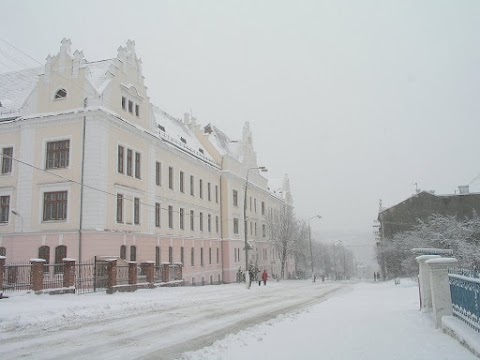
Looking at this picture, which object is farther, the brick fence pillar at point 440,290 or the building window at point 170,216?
the building window at point 170,216

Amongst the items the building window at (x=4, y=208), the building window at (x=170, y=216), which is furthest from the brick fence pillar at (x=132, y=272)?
the building window at (x=170, y=216)

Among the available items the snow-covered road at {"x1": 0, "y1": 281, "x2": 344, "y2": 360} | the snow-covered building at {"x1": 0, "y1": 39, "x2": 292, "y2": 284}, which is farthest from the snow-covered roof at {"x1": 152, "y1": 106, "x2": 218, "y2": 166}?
the snow-covered road at {"x1": 0, "y1": 281, "x2": 344, "y2": 360}

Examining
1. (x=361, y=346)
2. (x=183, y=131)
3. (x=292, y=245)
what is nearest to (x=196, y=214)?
(x=183, y=131)

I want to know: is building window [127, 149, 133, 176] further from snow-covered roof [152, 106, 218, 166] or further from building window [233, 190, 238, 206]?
building window [233, 190, 238, 206]

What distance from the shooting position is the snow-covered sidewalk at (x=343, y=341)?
24.9ft

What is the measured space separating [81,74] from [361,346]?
1065 inches

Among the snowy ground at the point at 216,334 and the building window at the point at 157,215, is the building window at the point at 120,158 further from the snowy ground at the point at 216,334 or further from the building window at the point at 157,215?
the snowy ground at the point at 216,334

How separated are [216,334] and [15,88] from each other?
31987 millimetres

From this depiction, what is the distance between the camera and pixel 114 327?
37.5 feet

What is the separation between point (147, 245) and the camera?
32844mm

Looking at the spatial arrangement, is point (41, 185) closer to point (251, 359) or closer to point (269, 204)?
point (251, 359)

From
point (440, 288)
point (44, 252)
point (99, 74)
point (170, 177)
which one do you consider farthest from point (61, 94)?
point (440, 288)

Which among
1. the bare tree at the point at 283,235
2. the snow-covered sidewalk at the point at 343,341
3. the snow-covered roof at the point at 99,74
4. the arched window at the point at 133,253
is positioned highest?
the snow-covered roof at the point at 99,74

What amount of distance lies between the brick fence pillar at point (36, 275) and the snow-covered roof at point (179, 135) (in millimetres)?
19633
